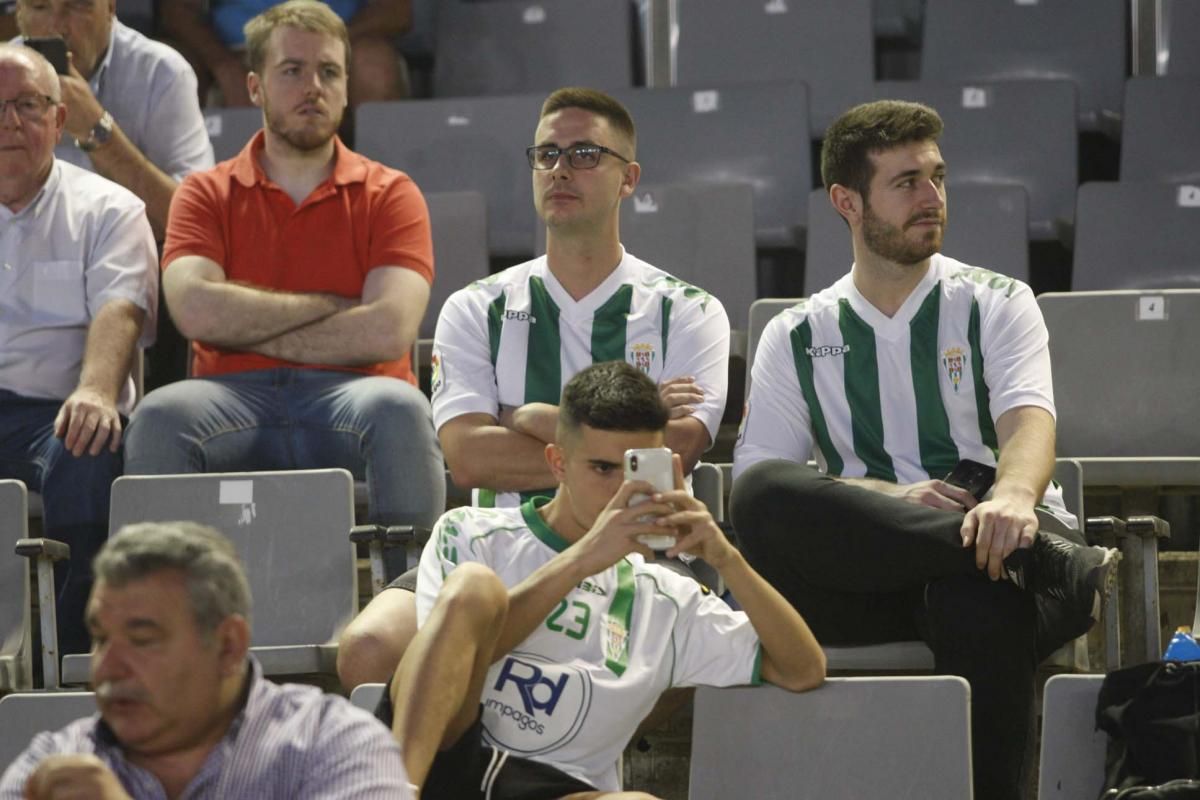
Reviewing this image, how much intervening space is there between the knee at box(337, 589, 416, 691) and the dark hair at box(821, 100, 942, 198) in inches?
47.6

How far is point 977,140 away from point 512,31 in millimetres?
1492

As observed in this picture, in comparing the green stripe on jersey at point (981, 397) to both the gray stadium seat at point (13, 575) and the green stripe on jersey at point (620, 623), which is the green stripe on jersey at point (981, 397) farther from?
the gray stadium seat at point (13, 575)

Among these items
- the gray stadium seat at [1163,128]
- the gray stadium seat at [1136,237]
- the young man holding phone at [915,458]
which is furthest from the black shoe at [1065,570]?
the gray stadium seat at [1163,128]

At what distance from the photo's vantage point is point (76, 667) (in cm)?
303

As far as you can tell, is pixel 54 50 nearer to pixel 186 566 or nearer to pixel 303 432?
pixel 303 432

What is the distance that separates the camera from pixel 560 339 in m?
3.28

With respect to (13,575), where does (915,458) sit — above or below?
above

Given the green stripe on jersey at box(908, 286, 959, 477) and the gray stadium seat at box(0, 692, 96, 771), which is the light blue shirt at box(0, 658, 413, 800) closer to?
the gray stadium seat at box(0, 692, 96, 771)

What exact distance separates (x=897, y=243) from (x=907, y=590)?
0.67 metres

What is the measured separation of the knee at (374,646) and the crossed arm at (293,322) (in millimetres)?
1000

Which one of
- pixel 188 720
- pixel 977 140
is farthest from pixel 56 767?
pixel 977 140

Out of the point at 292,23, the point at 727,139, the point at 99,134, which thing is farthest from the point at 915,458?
the point at 99,134

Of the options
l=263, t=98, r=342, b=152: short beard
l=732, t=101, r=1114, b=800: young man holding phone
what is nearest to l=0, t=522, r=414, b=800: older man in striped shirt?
l=732, t=101, r=1114, b=800: young man holding phone

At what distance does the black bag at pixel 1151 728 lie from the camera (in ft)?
7.64
